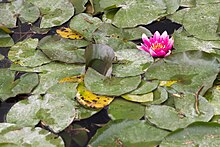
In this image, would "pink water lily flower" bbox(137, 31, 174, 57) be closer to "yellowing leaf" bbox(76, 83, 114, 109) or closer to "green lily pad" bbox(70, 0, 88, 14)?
"yellowing leaf" bbox(76, 83, 114, 109)

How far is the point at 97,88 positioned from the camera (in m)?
1.56

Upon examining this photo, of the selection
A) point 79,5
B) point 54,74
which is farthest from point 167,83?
point 79,5

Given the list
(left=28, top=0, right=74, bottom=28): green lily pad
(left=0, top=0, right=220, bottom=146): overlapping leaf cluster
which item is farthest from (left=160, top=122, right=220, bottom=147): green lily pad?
(left=28, top=0, right=74, bottom=28): green lily pad

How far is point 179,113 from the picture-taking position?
1.43 meters

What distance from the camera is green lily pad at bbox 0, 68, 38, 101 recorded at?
158 cm

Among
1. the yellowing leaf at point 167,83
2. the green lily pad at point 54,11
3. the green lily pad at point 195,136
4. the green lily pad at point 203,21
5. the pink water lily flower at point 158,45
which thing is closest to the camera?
the green lily pad at point 195,136

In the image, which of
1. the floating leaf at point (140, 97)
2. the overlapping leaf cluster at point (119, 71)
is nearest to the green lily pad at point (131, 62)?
the overlapping leaf cluster at point (119, 71)

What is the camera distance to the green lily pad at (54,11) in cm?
196

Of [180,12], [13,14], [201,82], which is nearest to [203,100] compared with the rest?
[201,82]

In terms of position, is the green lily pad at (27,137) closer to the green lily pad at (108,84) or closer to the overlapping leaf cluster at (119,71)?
the overlapping leaf cluster at (119,71)

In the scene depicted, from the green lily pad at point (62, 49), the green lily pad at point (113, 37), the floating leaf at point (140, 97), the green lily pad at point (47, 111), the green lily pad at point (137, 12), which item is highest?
the green lily pad at point (137, 12)

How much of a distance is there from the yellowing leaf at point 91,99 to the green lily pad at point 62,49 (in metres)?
0.20

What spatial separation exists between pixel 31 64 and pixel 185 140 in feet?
2.32

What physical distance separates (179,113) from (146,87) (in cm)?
18
